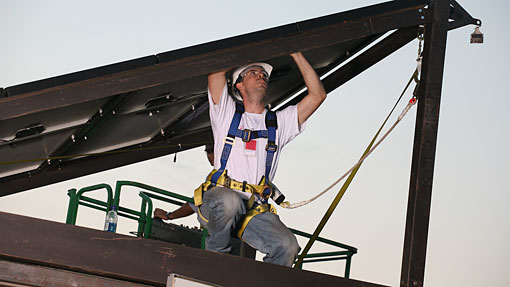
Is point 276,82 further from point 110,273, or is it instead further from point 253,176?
point 110,273

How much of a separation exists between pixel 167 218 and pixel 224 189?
211 centimetres

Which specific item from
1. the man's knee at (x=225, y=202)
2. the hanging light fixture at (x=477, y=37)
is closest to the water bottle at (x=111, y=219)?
the man's knee at (x=225, y=202)

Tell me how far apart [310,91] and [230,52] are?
1213mm

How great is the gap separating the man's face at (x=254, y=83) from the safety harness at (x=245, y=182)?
17cm

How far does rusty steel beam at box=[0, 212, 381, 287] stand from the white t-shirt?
1.06 metres

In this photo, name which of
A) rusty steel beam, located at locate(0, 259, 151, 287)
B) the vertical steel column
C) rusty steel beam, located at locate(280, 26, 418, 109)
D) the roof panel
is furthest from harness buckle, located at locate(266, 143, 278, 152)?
rusty steel beam, located at locate(0, 259, 151, 287)

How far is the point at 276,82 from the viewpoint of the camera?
9836 mm

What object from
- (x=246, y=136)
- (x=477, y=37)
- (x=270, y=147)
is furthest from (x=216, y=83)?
(x=477, y=37)

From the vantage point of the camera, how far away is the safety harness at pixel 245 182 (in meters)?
7.61

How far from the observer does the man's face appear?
316 inches

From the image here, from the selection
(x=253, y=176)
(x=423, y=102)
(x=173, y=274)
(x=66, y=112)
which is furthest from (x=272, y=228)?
(x=66, y=112)

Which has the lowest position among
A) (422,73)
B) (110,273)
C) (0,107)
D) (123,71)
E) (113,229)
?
(110,273)

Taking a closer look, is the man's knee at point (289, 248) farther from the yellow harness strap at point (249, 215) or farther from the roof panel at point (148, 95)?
the roof panel at point (148, 95)

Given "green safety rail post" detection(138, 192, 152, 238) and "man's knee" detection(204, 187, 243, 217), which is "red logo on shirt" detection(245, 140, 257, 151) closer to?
"man's knee" detection(204, 187, 243, 217)
